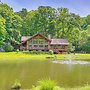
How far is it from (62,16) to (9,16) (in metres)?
17.3

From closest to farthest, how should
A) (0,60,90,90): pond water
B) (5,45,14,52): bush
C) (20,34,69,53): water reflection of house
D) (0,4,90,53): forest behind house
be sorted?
(0,60,90,90): pond water → (5,45,14,52): bush → (20,34,69,53): water reflection of house → (0,4,90,53): forest behind house

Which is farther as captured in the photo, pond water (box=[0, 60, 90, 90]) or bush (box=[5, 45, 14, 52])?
bush (box=[5, 45, 14, 52])

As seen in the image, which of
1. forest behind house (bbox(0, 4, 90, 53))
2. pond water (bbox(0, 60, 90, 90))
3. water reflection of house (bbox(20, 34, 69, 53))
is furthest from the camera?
forest behind house (bbox(0, 4, 90, 53))

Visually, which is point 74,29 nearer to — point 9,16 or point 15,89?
point 9,16

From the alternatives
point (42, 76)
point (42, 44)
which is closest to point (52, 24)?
point (42, 44)

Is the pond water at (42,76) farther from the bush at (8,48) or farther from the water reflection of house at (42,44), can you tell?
the water reflection of house at (42,44)

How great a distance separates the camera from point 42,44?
74750mm

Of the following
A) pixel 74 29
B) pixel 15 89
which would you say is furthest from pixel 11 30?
pixel 15 89

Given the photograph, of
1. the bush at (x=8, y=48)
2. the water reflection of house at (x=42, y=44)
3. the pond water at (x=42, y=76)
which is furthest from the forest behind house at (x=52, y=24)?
the pond water at (x=42, y=76)

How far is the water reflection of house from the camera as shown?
243 ft

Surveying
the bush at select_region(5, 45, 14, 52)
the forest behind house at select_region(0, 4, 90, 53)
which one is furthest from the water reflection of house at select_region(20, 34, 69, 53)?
the bush at select_region(5, 45, 14, 52)

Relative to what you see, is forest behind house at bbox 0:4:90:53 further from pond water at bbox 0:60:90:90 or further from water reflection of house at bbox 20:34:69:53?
→ pond water at bbox 0:60:90:90

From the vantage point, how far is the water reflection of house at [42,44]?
74125 millimetres

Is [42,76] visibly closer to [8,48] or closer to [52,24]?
[8,48]
